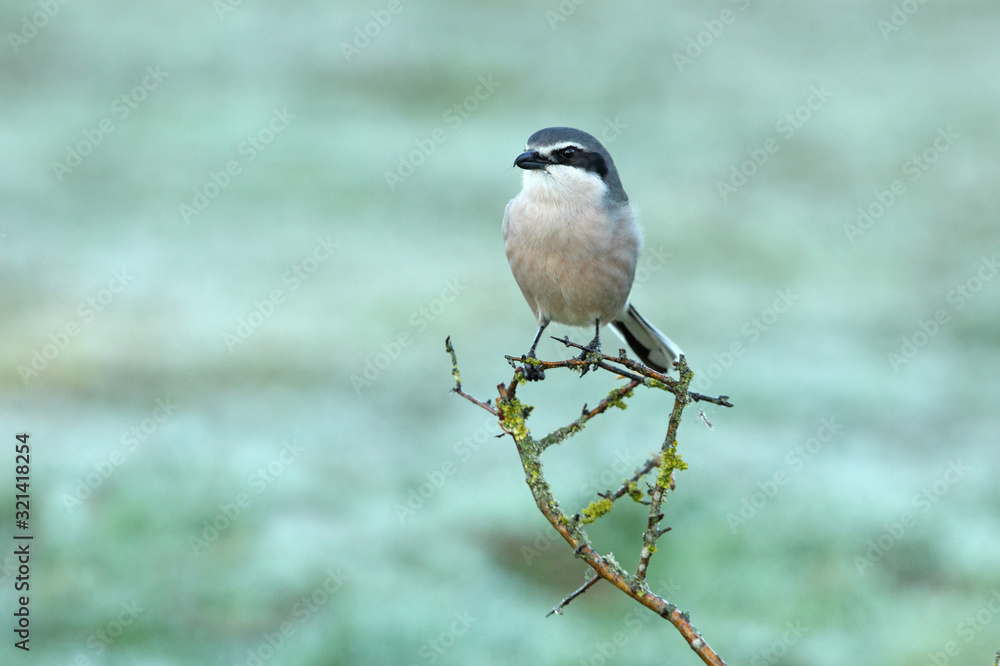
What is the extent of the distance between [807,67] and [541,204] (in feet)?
64.5

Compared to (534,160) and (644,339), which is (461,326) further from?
(534,160)

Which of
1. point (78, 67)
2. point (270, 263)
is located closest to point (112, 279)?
point (270, 263)

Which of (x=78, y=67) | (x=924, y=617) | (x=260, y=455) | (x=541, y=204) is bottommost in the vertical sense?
(x=78, y=67)

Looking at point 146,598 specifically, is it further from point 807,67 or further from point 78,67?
point 807,67

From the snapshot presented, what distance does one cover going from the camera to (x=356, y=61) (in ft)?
72.5

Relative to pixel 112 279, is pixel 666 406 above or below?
above

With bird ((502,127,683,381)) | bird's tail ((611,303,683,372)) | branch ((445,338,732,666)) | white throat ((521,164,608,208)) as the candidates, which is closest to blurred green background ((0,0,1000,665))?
bird's tail ((611,303,683,372))

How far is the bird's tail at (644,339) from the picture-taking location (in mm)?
5121

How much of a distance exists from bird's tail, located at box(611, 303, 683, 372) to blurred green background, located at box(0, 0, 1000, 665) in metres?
2.21

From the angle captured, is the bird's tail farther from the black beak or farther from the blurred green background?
the blurred green background

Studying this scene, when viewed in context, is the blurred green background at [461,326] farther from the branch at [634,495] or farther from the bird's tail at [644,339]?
the branch at [634,495]

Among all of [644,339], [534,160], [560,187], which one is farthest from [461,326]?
[534,160]

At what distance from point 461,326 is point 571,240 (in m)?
7.85

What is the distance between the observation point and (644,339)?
17.5ft
